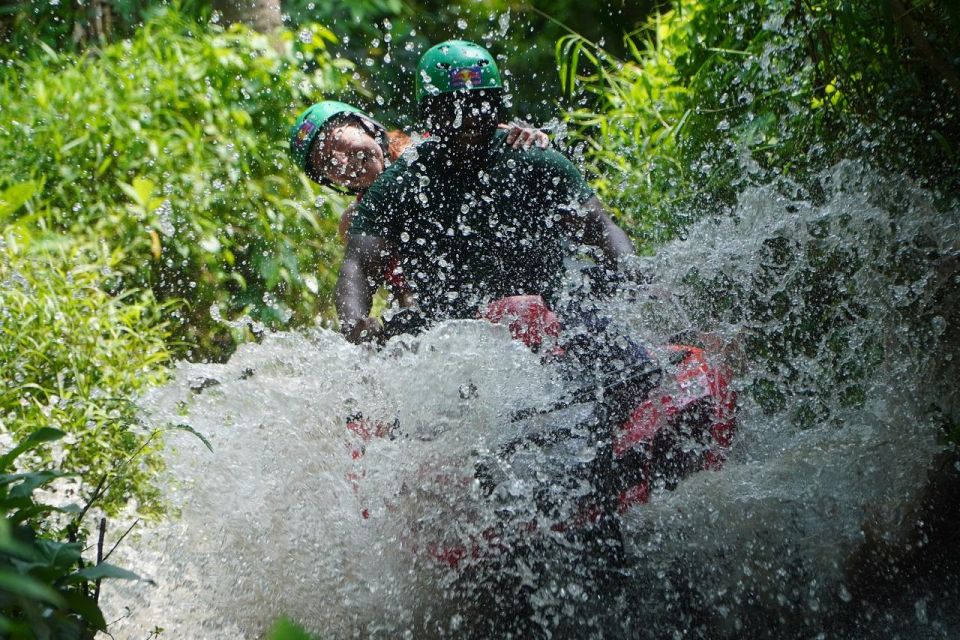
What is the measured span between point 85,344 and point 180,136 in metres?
1.44

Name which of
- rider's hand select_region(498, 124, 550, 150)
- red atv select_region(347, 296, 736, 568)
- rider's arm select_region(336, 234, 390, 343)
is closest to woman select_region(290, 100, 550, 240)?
rider's arm select_region(336, 234, 390, 343)

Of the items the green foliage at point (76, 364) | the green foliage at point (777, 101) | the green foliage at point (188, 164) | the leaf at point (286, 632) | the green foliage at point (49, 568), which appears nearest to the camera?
the leaf at point (286, 632)

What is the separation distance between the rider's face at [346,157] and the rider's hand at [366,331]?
3.31 feet

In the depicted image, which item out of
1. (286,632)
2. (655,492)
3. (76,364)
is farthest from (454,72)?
(286,632)

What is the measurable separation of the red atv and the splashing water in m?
0.03

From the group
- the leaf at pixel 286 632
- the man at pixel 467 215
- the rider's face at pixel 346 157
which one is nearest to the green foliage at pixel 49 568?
the leaf at pixel 286 632

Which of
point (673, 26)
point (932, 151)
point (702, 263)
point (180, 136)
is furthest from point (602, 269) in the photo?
point (180, 136)

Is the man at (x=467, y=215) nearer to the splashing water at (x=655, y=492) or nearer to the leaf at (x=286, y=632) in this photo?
the splashing water at (x=655, y=492)

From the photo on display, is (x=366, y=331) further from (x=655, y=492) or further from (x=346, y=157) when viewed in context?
(x=346, y=157)

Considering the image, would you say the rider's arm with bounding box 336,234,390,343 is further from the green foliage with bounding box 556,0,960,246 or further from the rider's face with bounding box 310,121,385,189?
the green foliage with bounding box 556,0,960,246

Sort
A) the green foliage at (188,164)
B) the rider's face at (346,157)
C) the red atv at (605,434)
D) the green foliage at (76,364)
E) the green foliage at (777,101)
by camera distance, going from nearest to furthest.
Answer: the red atv at (605,434) < the green foliage at (777,101) < the green foliage at (76,364) < the rider's face at (346,157) < the green foliage at (188,164)

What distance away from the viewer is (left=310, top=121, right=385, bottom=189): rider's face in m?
3.31

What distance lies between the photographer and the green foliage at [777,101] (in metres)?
2.15

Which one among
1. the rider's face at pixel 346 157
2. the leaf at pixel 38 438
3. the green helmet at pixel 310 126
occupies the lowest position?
the leaf at pixel 38 438
